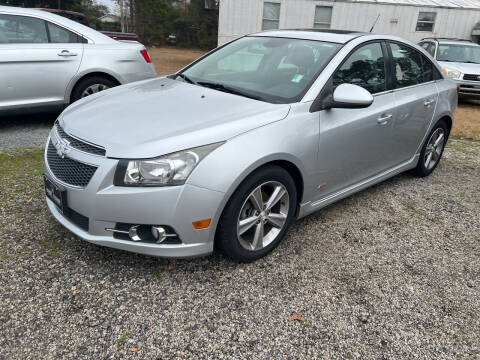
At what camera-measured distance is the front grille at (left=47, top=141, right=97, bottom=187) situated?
2.46 metres

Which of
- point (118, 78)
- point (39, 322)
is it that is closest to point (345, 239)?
point (39, 322)

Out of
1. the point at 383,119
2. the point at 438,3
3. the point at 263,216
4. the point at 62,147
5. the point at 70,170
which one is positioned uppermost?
the point at 438,3

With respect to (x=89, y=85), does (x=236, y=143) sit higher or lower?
higher

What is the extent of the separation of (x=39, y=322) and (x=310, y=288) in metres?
1.68

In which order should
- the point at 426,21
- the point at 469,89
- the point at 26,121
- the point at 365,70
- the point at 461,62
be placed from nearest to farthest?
the point at 365,70
the point at 26,121
the point at 469,89
the point at 461,62
the point at 426,21

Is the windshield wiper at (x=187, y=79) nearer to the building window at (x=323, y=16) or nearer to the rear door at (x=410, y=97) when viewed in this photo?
the rear door at (x=410, y=97)

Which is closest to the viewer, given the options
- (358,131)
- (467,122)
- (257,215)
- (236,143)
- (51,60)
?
(236,143)

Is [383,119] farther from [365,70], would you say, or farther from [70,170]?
[70,170]

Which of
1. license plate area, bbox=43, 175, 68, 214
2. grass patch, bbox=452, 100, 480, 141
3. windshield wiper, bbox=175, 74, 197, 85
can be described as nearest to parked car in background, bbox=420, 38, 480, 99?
grass patch, bbox=452, 100, 480, 141

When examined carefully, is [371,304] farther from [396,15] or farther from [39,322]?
[396,15]

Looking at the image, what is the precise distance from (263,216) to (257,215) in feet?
0.17

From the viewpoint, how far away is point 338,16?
56.7 ft

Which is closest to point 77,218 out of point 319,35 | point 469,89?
point 319,35

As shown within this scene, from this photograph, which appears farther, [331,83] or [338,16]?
[338,16]
